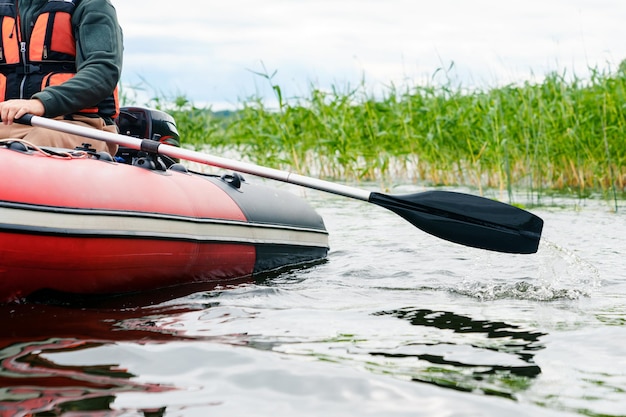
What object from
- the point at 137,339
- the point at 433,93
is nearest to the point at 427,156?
the point at 433,93

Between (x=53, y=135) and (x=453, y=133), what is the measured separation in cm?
482

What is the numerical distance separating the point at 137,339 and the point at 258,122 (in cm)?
625

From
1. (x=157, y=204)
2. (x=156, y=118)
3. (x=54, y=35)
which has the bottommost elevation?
(x=157, y=204)

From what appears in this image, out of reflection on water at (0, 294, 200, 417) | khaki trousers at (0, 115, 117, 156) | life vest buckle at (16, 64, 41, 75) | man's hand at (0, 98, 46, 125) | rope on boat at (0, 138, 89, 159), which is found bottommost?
reflection on water at (0, 294, 200, 417)

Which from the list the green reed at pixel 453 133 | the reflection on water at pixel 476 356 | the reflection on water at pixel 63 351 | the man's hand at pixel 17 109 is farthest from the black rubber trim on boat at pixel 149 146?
the green reed at pixel 453 133

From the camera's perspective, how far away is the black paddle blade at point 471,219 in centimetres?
374

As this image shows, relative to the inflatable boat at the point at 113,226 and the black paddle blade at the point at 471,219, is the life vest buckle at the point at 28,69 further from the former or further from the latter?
the black paddle blade at the point at 471,219

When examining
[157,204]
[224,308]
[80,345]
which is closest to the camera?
[80,345]

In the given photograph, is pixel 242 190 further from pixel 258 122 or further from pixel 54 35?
pixel 258 122

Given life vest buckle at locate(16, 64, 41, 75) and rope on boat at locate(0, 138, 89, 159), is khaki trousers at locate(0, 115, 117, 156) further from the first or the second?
rope on boat at locate(0, 138, 89, 159)

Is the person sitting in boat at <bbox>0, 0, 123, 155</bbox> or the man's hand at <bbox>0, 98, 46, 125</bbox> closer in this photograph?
the man's hand at <bbox>0, 98, 46, 125</bbox>

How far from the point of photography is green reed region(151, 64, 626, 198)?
7355 mm

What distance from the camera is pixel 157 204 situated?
3396mm

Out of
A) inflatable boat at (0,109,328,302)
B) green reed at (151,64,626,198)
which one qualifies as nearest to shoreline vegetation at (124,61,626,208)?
green reed at (151,64,626,198)
